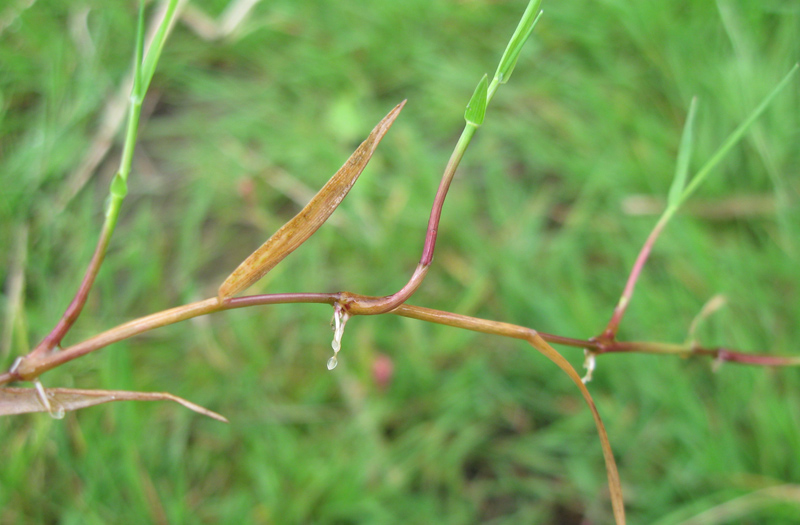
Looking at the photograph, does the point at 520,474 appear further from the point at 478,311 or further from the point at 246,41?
the point at 246,41

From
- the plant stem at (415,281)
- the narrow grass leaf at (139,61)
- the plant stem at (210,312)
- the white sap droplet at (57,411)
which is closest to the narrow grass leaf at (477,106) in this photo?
the plant stem at (415,281)

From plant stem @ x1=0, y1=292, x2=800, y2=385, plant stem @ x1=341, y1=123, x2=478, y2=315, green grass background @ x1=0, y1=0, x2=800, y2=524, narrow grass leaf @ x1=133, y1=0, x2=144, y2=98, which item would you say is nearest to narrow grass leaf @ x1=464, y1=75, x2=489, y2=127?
plant stem @ x1=341, y1=123, x2=478, y2=315

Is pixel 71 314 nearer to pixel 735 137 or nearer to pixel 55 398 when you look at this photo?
pixel 55 398

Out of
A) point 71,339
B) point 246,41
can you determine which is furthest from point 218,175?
point 71,339

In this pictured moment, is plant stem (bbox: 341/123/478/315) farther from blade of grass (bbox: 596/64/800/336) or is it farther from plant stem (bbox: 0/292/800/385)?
blade of grass (bbox: 596/64/800/336)

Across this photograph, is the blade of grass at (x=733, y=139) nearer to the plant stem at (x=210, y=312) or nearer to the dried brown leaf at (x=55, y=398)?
the plant stem at (x=210, y=312)
